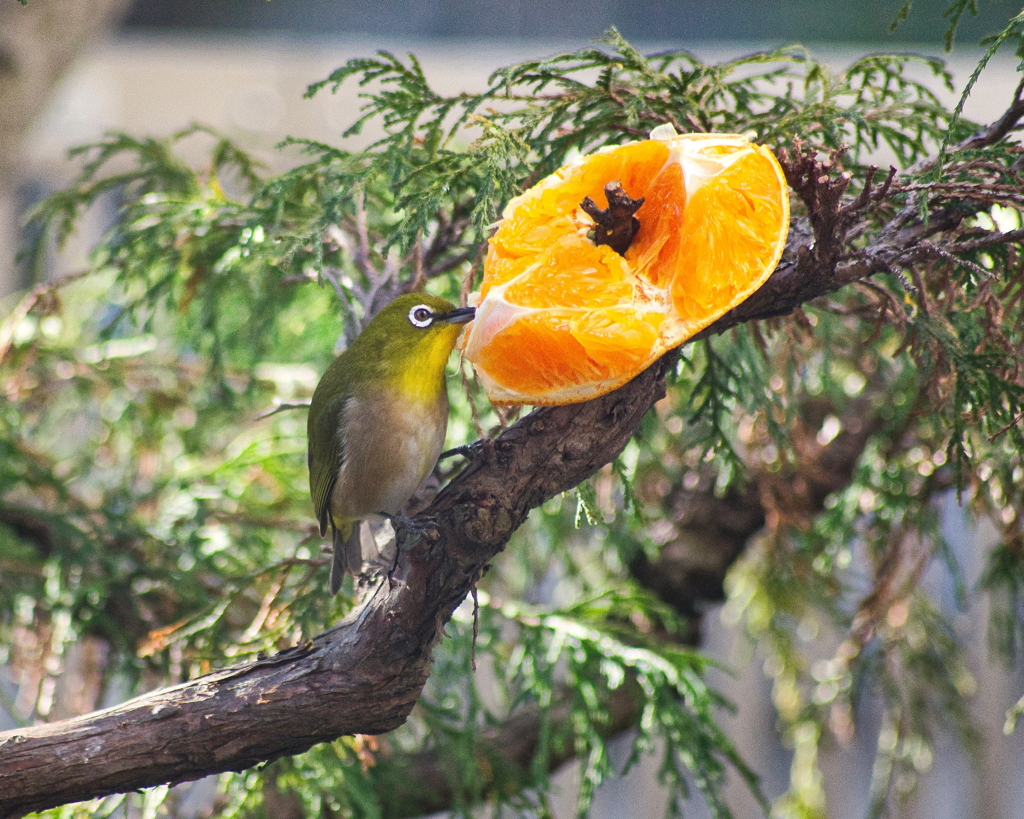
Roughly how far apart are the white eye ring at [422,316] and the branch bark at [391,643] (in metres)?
0.28

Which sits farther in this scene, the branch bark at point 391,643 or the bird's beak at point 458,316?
the bird's beak at point 458,316

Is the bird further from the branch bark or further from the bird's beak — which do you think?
the branch bark

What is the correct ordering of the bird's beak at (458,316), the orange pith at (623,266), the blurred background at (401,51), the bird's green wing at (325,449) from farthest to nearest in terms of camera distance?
the blurred background at (401,51), the bird's green wing at (325,449), the bird's beak at (458,316), the orange pith at (623,266)

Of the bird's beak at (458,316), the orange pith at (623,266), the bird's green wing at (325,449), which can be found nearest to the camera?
the orange pith at (623,266)

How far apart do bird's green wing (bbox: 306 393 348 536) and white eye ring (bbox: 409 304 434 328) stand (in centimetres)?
18

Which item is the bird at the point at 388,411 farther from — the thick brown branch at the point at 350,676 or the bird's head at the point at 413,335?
the thick brown branch at the point at 350,676

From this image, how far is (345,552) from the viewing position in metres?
1.47

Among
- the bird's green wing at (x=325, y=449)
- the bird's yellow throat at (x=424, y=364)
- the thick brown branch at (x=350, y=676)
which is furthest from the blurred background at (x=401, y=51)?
the thick brown branch at (x=350, y=676)

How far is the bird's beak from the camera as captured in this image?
1.27m

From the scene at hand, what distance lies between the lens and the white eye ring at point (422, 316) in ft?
4.29

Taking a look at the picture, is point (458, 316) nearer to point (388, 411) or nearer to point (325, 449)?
point (388, 411)

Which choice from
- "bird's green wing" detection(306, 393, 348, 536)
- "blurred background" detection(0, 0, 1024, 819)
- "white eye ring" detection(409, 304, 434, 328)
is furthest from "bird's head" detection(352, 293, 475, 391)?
"blurred background" detection(0, 0, 1024, 819)

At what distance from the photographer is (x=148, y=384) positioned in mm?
2453

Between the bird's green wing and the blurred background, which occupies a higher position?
the bird's green wing
